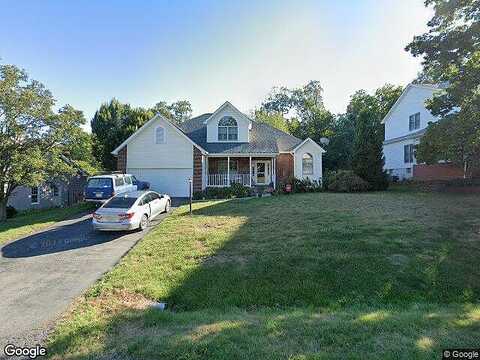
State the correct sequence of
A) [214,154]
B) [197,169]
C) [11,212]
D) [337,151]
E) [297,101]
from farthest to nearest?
[297,101], [337,151], [214,154], [197,169], [11,212]

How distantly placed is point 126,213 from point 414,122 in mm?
25914

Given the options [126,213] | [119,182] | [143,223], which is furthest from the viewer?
[119,182]

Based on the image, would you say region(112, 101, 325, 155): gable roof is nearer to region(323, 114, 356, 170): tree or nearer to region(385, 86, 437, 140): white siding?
region(385, 86, 437, 140): white siding

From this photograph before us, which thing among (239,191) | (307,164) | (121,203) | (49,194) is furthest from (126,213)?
(49,194)

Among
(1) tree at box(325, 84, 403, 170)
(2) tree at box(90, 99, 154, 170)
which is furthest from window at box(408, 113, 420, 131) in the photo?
(2) tree at box(90, 99, 154, 170)

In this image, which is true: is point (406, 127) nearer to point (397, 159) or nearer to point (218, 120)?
point (397, 159)

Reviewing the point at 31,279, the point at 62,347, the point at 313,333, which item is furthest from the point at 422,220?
the point at 31,279

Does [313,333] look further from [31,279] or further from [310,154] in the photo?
[310,154]

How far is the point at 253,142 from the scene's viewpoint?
27125mm

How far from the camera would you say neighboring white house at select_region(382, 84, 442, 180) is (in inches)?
1072

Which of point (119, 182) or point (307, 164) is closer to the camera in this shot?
point (119, 182)

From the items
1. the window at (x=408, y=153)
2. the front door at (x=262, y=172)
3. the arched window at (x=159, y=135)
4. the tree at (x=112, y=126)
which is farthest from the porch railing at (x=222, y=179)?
the tree at (x=112, y=126)

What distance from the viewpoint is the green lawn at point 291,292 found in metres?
4.44

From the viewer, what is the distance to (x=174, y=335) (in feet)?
15.6
